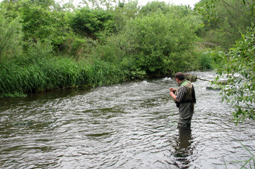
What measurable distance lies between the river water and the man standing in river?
1.48 feet

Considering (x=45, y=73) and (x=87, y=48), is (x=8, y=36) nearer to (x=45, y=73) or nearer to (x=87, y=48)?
(x=45, y=73)

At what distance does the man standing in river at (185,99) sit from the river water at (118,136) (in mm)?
452

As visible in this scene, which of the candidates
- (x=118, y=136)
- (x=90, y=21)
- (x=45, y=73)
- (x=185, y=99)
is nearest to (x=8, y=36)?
(x=45, y=73)

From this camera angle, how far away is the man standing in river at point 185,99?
20.9ft

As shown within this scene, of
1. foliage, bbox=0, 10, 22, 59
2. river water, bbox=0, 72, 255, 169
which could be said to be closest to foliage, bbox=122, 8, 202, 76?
river water, bbox=0, 72, 255, 169

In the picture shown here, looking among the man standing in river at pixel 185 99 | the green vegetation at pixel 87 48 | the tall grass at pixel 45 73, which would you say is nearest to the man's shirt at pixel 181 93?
the man standing in river at pixel 185 99

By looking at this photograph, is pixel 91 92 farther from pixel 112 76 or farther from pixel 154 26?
pixel 154 26

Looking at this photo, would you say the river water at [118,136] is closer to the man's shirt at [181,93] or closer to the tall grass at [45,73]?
the man's shirt at [181,93]

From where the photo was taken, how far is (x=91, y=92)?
14.1m

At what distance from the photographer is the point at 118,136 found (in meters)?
6.88

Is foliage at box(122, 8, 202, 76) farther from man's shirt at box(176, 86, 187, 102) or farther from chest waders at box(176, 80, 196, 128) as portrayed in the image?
man's shirt at box(176, 86, 187, 102)

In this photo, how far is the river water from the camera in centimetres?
530

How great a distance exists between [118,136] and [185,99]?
2.22m

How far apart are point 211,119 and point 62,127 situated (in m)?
5.18
